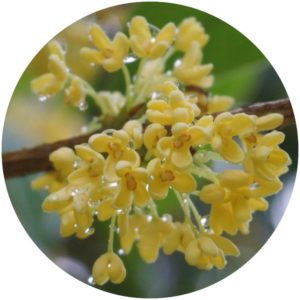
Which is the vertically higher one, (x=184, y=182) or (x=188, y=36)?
(x=188, y=36)

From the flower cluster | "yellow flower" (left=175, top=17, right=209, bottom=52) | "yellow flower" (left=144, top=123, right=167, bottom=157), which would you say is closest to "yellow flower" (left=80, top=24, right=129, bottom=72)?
the flower cluster

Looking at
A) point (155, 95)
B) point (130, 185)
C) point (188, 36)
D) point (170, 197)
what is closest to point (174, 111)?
point (130, 185)

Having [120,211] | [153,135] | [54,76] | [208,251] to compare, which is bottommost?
[208,251]

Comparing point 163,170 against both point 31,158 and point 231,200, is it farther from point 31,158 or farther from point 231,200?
point 31,158

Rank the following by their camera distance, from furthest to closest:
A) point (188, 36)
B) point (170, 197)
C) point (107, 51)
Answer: point (170, 197)
point (188, 36)
point (107, 51)

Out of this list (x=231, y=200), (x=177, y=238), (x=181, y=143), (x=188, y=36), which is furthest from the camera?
(x=188, y=36)

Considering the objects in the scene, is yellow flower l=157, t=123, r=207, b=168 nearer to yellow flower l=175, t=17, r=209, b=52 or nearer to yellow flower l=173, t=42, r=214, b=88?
yellow flower l=173, t=42, r=214, b=88

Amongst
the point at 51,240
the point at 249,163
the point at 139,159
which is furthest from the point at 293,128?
the point at 51,240
